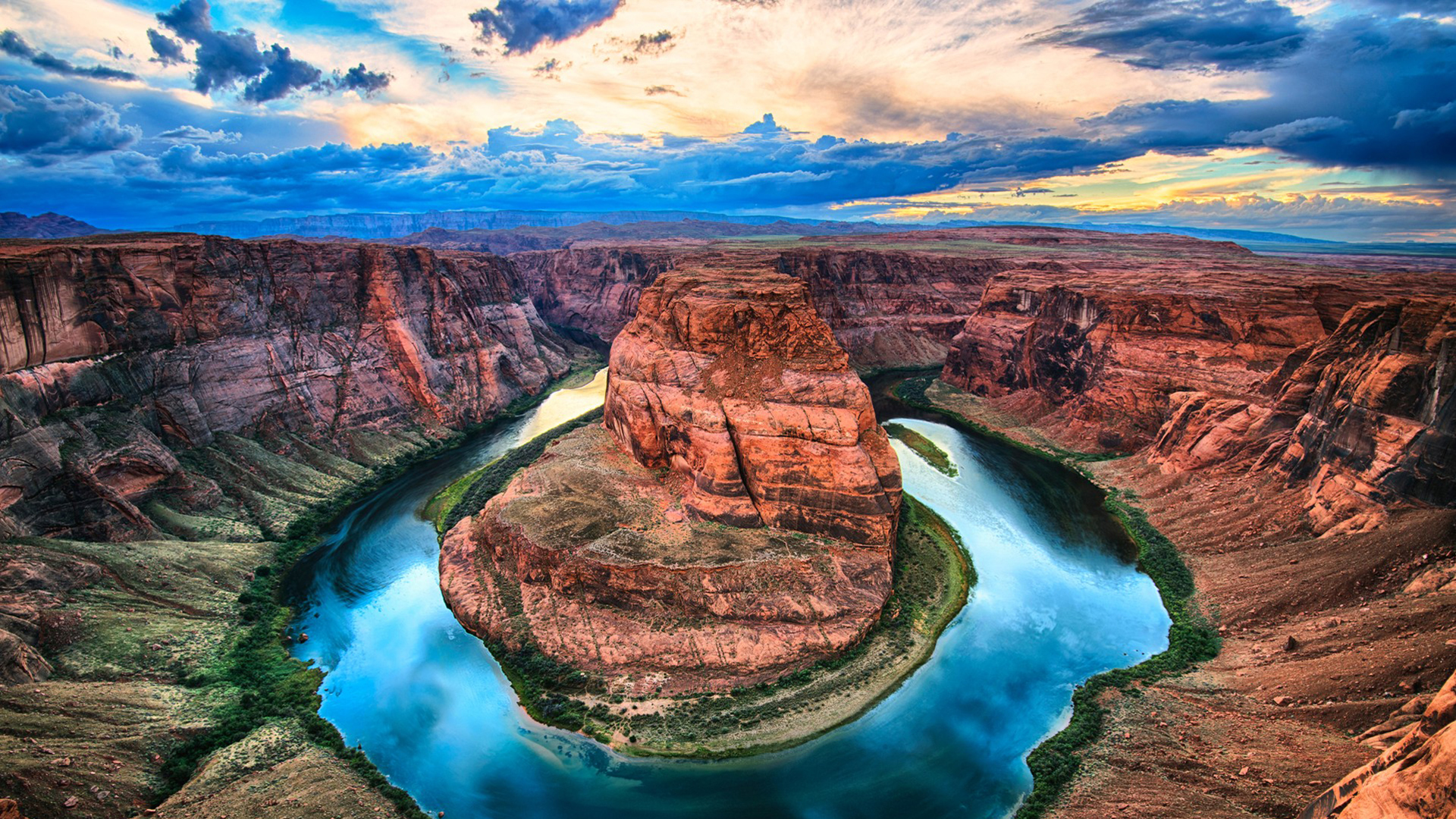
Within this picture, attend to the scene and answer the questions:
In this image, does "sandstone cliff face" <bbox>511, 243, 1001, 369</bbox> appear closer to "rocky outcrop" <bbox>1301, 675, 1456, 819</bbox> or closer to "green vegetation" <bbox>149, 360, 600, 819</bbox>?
"green vegetation" <bbox>149, 360, 600, 819</bbox>

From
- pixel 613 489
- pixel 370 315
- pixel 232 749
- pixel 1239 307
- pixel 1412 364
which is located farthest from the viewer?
pixel 370 315

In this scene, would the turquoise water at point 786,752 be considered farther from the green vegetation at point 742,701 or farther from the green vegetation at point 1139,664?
the green vegetation at point 1139,664

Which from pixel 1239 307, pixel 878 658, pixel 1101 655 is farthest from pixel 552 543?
pixel 1239 307

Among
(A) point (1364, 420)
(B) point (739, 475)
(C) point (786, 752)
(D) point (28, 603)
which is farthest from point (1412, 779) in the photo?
(D) point (28, 603)

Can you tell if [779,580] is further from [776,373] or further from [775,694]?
[776,373]

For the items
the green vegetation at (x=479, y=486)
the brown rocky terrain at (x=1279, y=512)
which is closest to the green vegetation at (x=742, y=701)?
the brown rocky terrain at (x=1279, y=512)

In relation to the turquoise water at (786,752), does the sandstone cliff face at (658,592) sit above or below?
above
